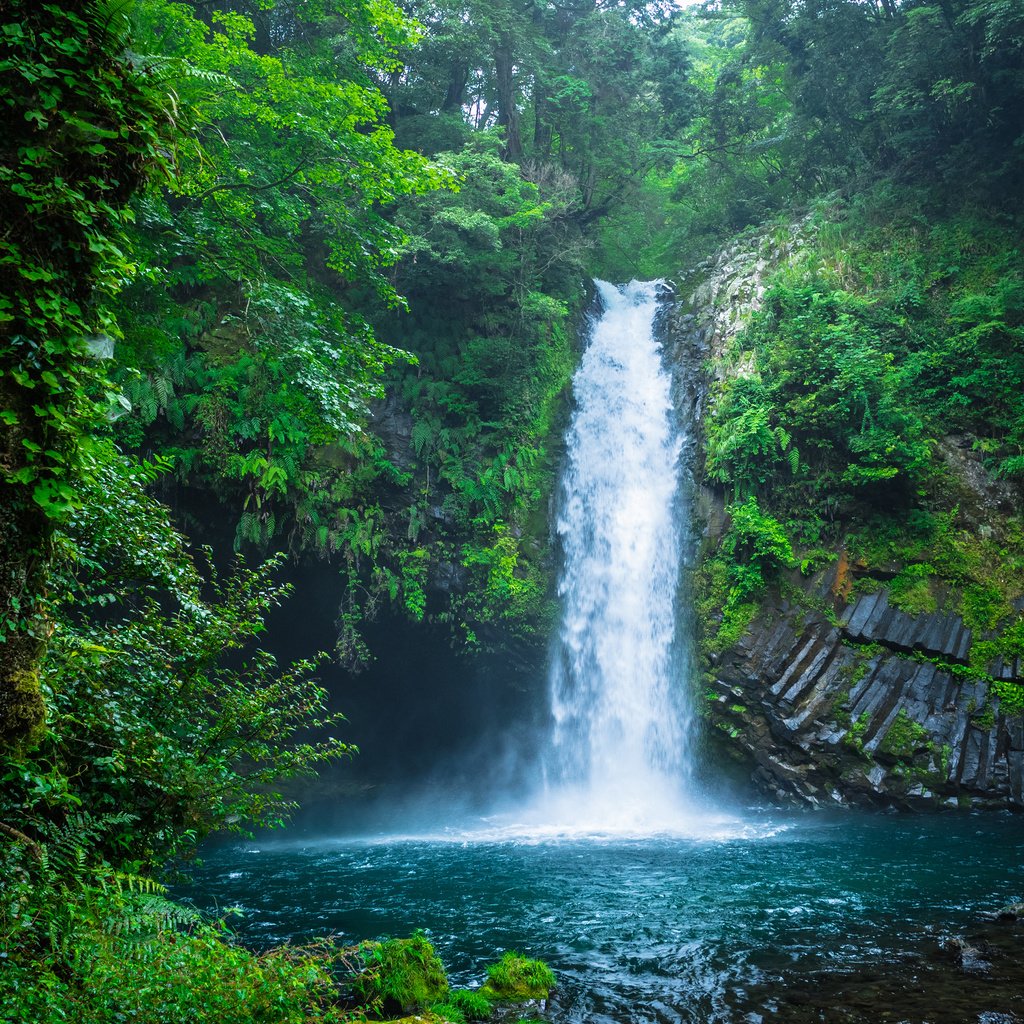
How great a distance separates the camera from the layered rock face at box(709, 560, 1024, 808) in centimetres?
1185

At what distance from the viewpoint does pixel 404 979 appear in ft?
18.1

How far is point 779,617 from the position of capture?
44.8 ft

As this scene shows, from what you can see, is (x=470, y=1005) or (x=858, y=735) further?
(x=858, y=735)

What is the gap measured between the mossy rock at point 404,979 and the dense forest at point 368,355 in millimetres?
58

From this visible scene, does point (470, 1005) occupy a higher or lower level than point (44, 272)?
lower

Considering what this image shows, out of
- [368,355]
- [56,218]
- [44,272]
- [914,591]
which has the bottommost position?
[914,591]

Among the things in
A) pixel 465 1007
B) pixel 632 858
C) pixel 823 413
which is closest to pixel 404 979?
pixel 465 1007

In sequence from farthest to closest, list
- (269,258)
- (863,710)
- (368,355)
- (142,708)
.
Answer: (863,710) < (269,258) < (368,355) < (142,708)

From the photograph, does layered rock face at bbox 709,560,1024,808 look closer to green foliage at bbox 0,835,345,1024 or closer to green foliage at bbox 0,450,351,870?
green foliage at bbox 0,450,351,870

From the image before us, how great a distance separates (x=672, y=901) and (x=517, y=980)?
303cm

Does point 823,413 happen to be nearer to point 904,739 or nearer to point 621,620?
point 621,620

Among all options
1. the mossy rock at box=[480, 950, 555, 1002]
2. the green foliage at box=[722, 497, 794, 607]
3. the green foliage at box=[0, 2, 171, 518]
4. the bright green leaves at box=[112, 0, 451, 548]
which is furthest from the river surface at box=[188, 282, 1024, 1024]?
the bright green leaves at box=[112, 0, 451, 548]

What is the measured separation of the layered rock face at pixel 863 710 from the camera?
11.9 meters

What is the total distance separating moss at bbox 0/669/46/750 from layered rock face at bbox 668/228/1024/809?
12.1 m
